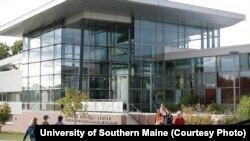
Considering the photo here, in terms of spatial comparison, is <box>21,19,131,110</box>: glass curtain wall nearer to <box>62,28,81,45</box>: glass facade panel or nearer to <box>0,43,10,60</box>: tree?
<box>62,28,81,45</box>: glass facade panel

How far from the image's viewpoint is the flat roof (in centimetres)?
3384

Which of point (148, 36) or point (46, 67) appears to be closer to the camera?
point (148, 36)

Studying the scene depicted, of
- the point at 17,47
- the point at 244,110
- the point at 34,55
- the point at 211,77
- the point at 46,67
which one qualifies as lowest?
the point at 244,110

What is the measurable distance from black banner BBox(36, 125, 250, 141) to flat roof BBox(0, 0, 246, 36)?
3079 centimetres

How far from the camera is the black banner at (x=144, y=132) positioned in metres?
2.28

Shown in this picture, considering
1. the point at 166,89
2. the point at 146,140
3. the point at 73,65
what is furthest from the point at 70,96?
the point at 146,140

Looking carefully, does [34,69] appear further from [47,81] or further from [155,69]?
[155,69]

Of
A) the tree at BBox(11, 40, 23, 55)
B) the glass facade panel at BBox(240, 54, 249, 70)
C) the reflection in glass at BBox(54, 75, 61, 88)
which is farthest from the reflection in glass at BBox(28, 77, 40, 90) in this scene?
the tree at BBox(11, 40, 23, 55)

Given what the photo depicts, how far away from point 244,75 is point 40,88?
688 inches

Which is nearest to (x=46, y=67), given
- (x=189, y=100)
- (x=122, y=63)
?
(x=122, y=63)

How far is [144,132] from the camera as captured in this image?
237 cm

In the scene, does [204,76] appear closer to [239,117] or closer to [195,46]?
[195,46]

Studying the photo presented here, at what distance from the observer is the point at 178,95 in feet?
119

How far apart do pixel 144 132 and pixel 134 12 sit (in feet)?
112
